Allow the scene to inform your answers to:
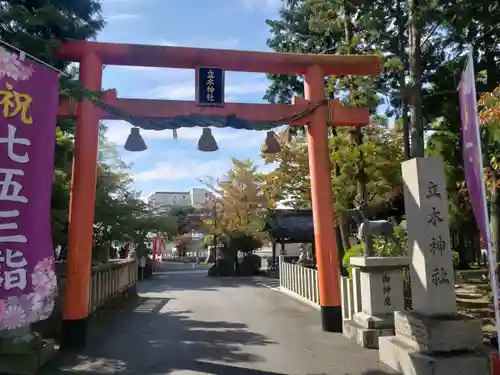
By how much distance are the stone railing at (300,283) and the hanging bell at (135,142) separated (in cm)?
669

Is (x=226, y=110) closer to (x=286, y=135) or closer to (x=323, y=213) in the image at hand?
(x=323, y=213)

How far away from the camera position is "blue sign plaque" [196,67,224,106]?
848 centimetres

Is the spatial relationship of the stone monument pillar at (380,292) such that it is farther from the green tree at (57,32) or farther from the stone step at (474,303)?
the green tree at (57,32)

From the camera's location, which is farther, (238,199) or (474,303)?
(238,199)

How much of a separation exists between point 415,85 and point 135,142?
5484mm

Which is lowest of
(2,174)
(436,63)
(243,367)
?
(243,367)

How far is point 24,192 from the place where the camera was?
531 cm

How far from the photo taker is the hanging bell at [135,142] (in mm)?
8156

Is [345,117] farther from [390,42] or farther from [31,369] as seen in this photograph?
[31,369]

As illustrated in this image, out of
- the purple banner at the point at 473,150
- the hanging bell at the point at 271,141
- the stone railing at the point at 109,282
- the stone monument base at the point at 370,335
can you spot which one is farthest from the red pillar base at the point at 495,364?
the stone railing at the point at 109,282

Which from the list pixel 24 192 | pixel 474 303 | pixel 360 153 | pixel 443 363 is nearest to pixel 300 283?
pixel 474 303

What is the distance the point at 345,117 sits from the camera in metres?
9.16

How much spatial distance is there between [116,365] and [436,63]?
34.6 feet

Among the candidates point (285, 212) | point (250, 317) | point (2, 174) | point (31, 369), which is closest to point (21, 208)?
point (2, 174)
